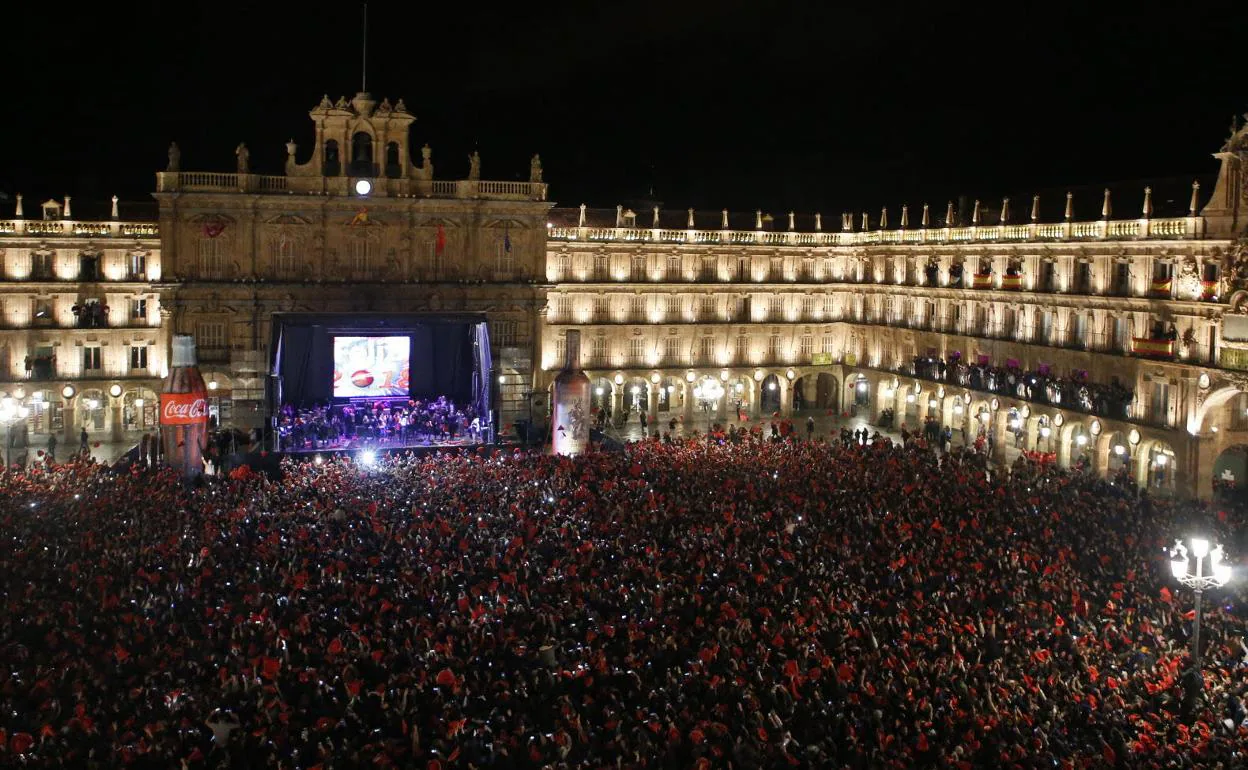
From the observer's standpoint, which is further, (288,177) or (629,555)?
A: (288,177)

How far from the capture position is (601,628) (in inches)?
987

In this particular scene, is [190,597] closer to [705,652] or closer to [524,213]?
[705,652]

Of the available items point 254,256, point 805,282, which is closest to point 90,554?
point 254,256

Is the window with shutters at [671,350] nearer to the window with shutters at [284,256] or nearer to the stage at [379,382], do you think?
the stage at [379,382]

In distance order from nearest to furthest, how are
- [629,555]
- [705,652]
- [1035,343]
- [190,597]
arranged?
[705,652] → [190,597] → [629,555] → [1035,343]

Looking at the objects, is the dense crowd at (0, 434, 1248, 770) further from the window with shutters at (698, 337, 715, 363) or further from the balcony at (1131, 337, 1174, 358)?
the window with shutters at (698, 337, 715, 363)

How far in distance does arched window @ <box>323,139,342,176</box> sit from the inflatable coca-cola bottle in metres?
15.5

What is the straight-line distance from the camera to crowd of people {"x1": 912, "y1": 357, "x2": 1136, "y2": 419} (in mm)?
50781

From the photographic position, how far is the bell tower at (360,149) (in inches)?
2339

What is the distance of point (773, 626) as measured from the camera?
25.5 m

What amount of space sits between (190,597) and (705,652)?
11.6 metres

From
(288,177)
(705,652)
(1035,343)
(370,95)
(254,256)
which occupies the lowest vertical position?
(705,652)

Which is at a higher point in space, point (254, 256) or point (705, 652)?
point (254, 256)

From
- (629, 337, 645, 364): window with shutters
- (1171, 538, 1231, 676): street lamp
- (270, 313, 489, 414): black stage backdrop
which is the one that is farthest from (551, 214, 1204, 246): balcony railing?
(1171, 538, 1231, 676): street lamp
